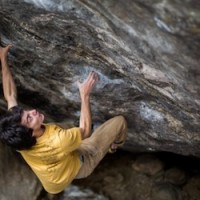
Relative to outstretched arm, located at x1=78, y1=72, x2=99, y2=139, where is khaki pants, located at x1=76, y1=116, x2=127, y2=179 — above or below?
below

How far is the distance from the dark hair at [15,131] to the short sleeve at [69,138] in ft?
0.94

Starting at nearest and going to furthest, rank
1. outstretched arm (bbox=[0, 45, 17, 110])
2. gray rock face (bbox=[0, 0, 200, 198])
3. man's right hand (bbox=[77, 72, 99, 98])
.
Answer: gray rock face (bbox=[0, 0, 200, 198]) < man's right hand (bbox=[77, 72, 99, 98]) < outstretched arm (bbox=[0, 45, 17, 110])

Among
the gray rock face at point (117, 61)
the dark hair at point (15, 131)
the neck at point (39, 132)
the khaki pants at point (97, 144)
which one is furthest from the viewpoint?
the khaki pants at point (97, 144)

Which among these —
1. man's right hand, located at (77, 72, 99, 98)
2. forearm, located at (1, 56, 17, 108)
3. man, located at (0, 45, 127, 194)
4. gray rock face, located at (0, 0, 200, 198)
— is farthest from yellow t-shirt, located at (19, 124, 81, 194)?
gray rock face, located at (0, 0, 200, 198)

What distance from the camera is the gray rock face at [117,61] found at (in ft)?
9.70

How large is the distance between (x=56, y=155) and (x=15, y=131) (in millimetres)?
535

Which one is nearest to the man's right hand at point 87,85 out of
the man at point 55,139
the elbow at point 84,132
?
the man at point 55,139

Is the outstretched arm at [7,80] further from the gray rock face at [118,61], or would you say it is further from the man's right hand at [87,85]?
the man's right hand at [87,85]

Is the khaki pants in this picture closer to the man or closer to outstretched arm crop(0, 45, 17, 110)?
→ the man

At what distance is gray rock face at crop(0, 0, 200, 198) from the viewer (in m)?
2.96

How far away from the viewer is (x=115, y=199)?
697cm

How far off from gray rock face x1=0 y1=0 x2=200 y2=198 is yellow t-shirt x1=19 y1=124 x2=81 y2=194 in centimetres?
81

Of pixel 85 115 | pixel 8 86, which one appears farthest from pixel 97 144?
pixel 8 86

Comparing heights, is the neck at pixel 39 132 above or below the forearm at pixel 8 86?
above
